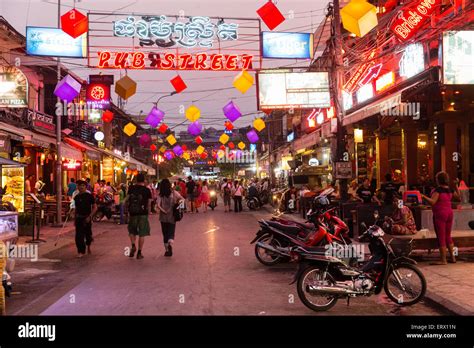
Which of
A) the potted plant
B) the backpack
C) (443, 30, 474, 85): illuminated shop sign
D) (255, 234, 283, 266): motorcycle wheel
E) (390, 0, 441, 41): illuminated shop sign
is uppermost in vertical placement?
(390, 0, 441, 41): illuminated shop sign

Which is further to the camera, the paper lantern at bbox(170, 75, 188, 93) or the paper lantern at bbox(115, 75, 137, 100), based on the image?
the paper lantern at bbox(170, 75, 188, 93)

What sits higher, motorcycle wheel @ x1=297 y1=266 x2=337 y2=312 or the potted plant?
the potted plant

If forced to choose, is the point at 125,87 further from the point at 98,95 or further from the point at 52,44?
the point at 98,95

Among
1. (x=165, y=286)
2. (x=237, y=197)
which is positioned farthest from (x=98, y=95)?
(x=165, y=286)

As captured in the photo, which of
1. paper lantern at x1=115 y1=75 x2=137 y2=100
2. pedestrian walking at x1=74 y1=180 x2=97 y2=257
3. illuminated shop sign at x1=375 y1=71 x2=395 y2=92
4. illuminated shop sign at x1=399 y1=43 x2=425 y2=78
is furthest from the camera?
illuminated shop sign at x1=375 y1=71 x2=395 y2=92

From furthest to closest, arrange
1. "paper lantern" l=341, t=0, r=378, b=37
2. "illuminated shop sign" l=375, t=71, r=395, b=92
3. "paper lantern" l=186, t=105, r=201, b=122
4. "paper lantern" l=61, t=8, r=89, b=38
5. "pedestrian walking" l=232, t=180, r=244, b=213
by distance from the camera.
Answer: "pedestrian walking" l=232, t=180, r=244, b=213 < "paper lantern" l=186, t=105, r=201, b=122 < "illuminated shop sign" l=375, t=71, r=395, b=92 < "paper lantern" l=61, t=8, r=89, b=38 < "paper lantern" l=341, t=0, r=378, b=37

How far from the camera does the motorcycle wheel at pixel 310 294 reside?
756cm

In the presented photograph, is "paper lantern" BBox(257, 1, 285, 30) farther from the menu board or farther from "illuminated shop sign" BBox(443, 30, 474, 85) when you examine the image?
the menu board

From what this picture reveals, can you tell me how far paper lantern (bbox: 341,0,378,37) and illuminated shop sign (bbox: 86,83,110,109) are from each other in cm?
2043

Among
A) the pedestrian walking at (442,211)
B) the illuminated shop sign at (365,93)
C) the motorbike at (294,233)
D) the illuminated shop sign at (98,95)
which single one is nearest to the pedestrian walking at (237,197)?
the illuminated shop sign at (98,95)

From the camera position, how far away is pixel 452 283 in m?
8.96

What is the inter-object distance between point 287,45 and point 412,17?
5.04m

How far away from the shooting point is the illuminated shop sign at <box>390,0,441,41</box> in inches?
630

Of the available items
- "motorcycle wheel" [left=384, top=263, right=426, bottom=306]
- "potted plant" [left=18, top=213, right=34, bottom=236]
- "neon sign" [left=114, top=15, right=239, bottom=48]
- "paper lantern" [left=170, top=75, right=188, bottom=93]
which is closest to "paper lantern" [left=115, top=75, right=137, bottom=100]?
"paper lantern" [left=170, top=75, right=188, bottom=93]
